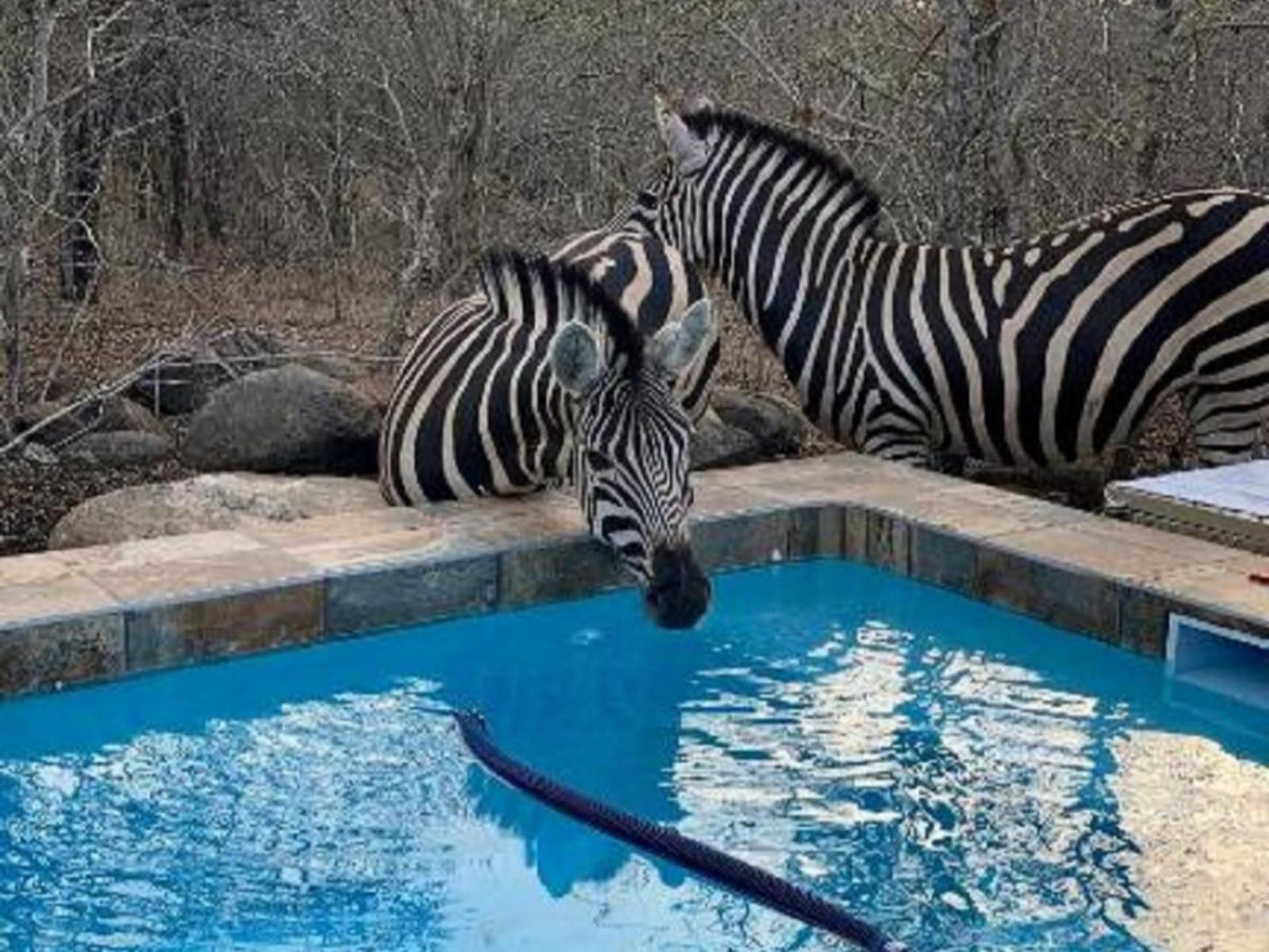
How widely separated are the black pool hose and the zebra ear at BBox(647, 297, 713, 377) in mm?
1223

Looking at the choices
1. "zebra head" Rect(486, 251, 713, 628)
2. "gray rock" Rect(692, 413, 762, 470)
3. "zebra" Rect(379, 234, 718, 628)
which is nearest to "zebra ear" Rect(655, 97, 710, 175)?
"zebra" Rect(379, 234, 718, 628)

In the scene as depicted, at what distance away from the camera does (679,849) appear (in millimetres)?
4188

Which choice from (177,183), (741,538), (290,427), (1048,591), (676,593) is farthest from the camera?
(177,183)

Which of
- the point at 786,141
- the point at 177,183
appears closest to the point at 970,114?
the point at 786,141

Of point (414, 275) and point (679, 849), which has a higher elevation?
point (414, 275)

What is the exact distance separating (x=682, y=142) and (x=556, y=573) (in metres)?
2.43

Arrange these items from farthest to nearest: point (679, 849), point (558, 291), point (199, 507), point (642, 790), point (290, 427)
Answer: point (290, 427), point (199, 507), point (558, 291), point (642, 790), point (679, 849)

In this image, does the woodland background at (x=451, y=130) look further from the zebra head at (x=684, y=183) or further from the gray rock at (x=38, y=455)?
the zebra head at (x=684, y=183)

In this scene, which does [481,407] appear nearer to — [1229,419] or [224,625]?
[224,625]

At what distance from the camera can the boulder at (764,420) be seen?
8.27 meters

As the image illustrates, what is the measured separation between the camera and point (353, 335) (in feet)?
35.2

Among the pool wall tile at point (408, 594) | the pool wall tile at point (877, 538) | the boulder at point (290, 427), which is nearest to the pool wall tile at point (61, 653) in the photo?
the pool wall tile at point (408, 594)

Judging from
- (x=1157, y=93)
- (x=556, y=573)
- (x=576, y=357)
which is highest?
(x=1157, y=93)

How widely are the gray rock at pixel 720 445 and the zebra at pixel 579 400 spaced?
23.8 inches
